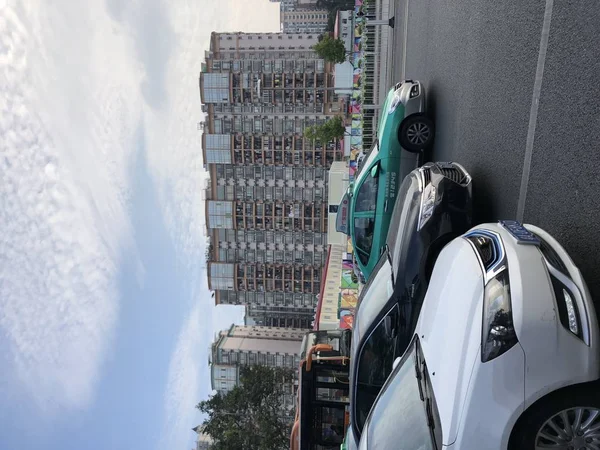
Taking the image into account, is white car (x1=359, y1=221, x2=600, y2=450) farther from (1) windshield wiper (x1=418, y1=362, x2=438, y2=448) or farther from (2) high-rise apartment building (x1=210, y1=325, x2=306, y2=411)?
(2) high-rise apartment building (x1=210, y1=325, x2=306, y2=411)

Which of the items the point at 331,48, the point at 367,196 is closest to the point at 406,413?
the point at 367,196

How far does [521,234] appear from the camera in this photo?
13.4 ft

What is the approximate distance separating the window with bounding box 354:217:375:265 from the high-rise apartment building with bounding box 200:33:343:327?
3960cm

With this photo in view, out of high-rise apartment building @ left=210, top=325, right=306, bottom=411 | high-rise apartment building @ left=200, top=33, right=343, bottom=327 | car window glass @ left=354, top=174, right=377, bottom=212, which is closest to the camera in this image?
car window glass @ left=354, top=174, right=377, bottom=212

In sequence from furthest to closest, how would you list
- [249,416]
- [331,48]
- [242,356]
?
1. [242,356]
2. [331,48]
3. [249,416]

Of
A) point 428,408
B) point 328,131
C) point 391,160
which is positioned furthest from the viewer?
point 328,131

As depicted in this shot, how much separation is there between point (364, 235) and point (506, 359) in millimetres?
6361

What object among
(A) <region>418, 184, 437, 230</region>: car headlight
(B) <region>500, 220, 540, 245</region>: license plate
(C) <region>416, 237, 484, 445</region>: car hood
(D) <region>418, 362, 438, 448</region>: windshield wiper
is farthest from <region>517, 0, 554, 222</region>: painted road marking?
(D) <region>418, 362, 438, 448</region>: windshield wiper

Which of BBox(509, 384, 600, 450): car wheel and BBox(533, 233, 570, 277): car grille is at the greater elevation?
BBox(533, 233, 570, 277): car grille

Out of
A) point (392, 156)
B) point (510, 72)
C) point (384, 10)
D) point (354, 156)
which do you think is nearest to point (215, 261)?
point (354, 156)

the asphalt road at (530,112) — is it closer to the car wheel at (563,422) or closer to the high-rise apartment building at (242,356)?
the car wheel at (563,422)

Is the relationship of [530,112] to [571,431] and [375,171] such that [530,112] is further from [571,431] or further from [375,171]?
[375,171]

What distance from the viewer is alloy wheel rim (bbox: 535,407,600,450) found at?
3.02 metres

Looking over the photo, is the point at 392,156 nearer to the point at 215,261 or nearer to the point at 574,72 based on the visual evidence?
the point at 574,72
